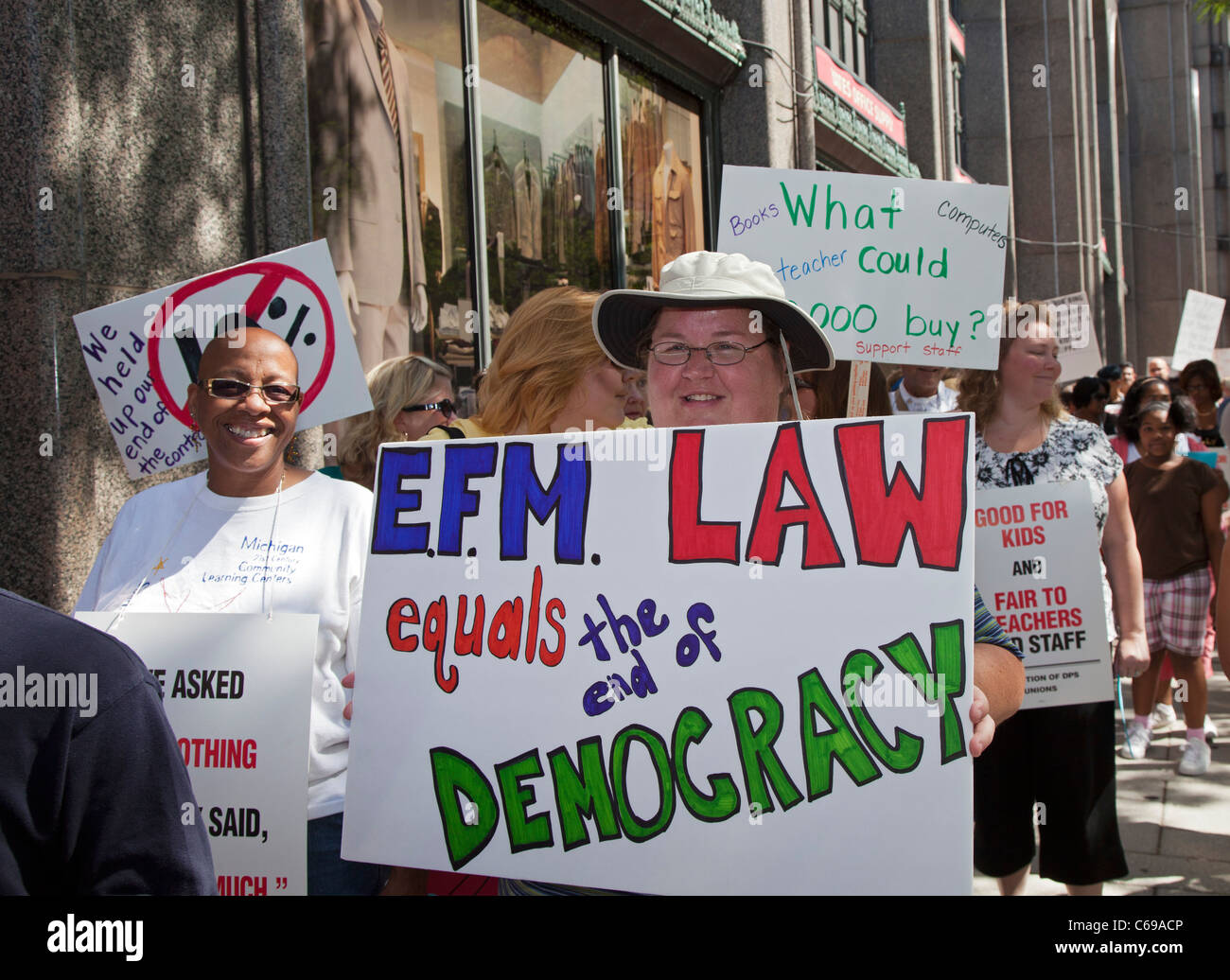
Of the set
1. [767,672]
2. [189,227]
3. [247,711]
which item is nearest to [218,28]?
[189,227]

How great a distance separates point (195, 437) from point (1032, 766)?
287cm

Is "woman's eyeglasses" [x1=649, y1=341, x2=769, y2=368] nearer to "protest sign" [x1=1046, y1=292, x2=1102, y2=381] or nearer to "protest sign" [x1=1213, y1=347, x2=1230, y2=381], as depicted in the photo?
"protest sign" [x1=1046, y1=292, x2=1102, y2=381]

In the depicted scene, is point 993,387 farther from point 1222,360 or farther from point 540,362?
point 1222,360

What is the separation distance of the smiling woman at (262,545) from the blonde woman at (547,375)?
0.43 metres

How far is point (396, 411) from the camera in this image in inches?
170

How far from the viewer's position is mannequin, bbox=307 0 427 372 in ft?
19.9

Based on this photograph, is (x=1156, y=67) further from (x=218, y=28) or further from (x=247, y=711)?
(x=247, y=711)

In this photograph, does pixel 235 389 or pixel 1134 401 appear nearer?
pixel 235 389

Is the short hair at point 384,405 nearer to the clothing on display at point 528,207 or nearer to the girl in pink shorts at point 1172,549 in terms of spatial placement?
the clothing on display at point 528,207

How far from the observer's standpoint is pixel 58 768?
3.90ft

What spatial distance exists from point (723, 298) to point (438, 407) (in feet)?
7.42

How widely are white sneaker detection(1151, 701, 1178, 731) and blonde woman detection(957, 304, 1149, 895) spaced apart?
136 inches

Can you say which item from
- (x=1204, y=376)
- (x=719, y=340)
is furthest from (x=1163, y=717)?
(x=719, y=340)

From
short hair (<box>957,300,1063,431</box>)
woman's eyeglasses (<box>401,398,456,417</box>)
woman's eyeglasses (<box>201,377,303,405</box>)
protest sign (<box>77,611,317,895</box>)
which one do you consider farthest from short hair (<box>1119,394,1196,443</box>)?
protest sign (<box>77,611,317,895</box>)
